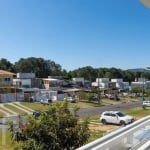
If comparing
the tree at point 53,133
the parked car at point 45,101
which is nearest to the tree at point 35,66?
the parked car at point 45,101

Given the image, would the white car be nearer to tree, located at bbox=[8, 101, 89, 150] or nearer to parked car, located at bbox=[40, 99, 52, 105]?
tree, located at bbox=[8, 101, 89, 150]

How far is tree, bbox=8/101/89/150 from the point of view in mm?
12328

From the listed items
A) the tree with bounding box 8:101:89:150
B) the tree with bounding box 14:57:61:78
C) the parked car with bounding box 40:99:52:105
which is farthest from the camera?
the tree with bounding box 14:57:61:78

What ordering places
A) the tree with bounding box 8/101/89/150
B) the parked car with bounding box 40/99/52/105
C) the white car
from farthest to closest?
the parked car with bounding box 40/99/52/105 → the white car → the tree with bounding box 8/101/89/150

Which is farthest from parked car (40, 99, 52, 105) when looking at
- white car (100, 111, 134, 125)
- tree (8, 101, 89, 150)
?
tree (8, 101, 89, 150)

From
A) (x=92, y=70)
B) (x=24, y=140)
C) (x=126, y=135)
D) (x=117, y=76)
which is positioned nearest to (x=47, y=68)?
(x=92, y=70)

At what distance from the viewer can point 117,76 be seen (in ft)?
485

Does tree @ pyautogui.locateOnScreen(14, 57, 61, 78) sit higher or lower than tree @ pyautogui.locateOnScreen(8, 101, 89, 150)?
higher

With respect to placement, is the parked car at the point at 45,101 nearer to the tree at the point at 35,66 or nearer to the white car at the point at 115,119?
the white car at the point at 115,119

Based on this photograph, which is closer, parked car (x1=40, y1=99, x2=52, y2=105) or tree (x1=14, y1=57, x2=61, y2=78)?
parked car (x1=40, y1=99, x2=52, y2=105)

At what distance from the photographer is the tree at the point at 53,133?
12328 mm

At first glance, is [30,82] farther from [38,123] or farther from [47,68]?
[38,123]

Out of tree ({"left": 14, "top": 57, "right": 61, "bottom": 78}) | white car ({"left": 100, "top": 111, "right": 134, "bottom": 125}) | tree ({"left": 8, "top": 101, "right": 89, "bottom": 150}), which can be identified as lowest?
white car ({"left": 100, "top": 111, "right": 134, "bottom": 125})

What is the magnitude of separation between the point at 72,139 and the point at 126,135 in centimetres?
762
